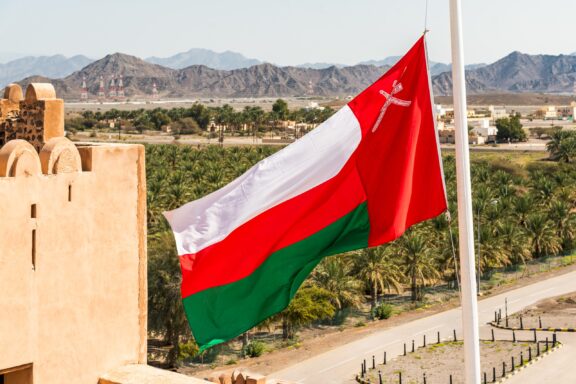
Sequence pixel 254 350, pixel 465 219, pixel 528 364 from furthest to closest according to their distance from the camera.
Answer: pixel 254 350, pixel 528 364, pixel 465 219

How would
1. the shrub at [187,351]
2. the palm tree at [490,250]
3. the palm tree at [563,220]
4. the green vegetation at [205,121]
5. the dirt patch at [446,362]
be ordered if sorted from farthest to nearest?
the green vegetation at [205,121] < the palm tree at [563,220] < the palm tree at [490,250] < the shrub at [187,351] < the dirt patch at [446,362]

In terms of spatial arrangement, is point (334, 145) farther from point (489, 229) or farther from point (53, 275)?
point (489, 229)

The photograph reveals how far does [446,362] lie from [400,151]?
74.6 ft

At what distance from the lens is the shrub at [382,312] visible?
34.7m

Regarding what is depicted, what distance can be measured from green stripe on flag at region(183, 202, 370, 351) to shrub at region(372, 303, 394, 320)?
1112 inches

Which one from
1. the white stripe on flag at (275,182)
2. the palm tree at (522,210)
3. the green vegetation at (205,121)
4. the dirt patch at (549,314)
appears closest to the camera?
the white stripe on flag at (275,182)

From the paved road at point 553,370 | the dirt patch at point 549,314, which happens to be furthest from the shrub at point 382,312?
the paved road at point 553,370

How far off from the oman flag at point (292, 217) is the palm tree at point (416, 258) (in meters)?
29.1

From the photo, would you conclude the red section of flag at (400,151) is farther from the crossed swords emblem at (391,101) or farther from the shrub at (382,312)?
the shrub at (382,312)

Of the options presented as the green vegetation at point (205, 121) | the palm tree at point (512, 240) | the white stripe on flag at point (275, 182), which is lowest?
the palm tree at point (512, 240)

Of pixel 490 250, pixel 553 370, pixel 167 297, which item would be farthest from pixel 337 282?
pixel 553 370

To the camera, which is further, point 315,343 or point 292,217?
point 315,343

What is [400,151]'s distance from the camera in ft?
21.8

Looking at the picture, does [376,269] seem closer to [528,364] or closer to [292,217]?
[528,364]
